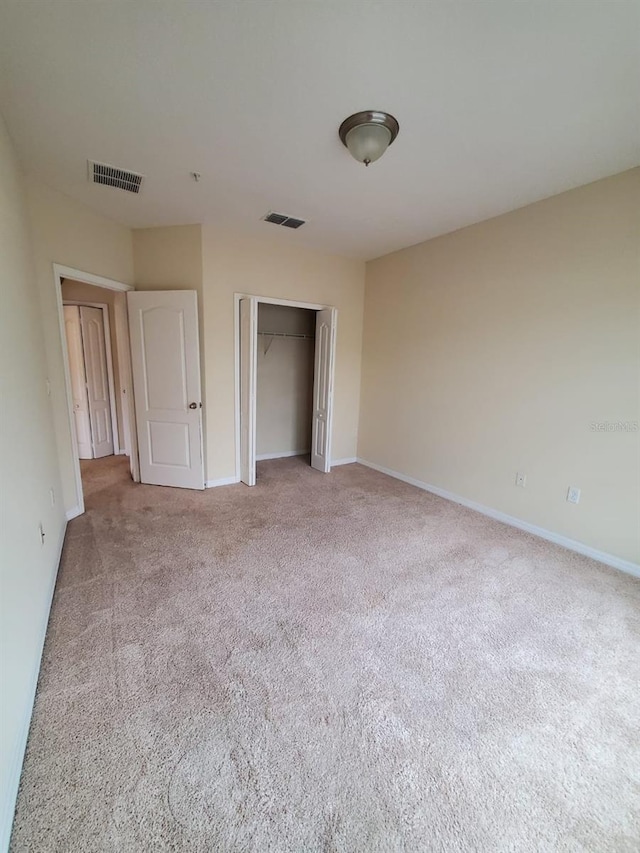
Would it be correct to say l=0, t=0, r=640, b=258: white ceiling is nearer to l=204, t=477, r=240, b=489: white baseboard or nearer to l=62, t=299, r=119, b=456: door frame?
l=62, t=299, r=119, b=456: door frame

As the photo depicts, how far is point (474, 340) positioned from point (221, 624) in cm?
319

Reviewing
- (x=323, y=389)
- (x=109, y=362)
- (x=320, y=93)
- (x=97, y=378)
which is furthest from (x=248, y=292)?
(x=97, y=378)

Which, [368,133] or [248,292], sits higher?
[368,133]

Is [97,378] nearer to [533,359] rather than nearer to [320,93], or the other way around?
[320,93]

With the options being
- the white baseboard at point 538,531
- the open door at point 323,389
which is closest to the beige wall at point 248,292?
the open door at point 323,389

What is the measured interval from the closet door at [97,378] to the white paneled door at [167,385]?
57.4 inches

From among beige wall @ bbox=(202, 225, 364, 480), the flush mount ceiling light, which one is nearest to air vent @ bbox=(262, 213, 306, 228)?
beige wall @ bbox=(202, 225, 364, 480)

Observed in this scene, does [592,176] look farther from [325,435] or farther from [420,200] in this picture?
[325,435]

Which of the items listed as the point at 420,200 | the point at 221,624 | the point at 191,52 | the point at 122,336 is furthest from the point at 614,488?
the point at 122,336

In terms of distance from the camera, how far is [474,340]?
3.39m

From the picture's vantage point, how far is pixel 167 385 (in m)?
3.67

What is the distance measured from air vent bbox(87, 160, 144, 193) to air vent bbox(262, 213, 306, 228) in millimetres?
1072

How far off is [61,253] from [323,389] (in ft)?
9.44

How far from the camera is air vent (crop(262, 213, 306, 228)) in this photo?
3.19m
